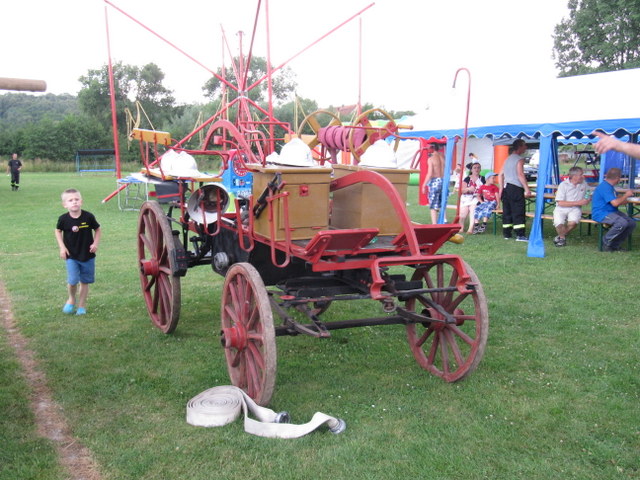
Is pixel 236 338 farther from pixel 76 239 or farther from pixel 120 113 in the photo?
pixel 120 113

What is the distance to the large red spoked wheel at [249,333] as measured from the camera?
331 centimetres

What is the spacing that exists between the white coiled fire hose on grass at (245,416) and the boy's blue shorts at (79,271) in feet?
8.56

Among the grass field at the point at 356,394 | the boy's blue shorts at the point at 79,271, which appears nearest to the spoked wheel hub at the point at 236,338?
the grass field at the point at 356,394

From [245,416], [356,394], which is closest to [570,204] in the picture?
[356,394]

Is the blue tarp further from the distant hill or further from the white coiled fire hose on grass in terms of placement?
the distant hill

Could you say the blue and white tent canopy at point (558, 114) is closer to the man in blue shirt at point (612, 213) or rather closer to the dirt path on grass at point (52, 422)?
the man in blue shirt at point (612, 213)

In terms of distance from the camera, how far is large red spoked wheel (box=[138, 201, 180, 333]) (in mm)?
4633

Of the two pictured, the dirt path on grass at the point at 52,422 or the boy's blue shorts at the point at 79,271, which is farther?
the boy's blue shorts at the point at 79,271

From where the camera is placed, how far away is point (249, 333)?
11.8 feet

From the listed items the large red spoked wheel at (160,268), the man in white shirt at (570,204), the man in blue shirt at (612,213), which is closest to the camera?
the large red spoked wheel at (160,268)

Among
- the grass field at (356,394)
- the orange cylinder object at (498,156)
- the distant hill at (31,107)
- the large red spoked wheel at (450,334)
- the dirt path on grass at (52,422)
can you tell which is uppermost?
the distant hill at (31,107)

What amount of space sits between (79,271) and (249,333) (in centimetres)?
281

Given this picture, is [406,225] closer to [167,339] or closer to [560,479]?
[560,479]

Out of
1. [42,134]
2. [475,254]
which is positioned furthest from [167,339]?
[42,134]
